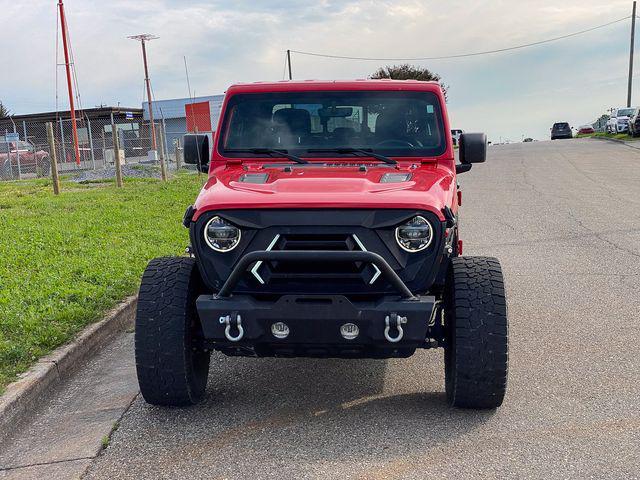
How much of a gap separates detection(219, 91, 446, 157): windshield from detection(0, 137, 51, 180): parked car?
855 inches

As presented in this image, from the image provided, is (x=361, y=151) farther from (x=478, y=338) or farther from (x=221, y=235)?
(x=478, y=338)

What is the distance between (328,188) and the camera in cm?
433

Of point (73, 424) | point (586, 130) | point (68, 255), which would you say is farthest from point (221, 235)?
point (586, 130)

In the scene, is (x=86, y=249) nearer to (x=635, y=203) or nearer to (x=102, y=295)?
(x=102, y=295)

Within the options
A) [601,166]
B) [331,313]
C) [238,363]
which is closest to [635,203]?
[601,166]

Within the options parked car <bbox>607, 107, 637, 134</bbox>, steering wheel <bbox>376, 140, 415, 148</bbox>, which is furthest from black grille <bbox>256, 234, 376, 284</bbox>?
parked car <bbox>607, 107, 637, 134</bbox>

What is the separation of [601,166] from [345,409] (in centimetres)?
2131

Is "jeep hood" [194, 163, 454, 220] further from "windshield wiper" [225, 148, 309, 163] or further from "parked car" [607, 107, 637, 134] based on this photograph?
"parked car" [607, 107, 637, 134]

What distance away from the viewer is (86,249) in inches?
360

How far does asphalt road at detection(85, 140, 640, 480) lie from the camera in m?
3.73

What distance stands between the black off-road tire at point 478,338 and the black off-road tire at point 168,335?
1477 millimetres

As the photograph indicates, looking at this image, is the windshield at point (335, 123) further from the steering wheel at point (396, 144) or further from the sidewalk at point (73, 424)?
the sidewalk at point (73, 424)

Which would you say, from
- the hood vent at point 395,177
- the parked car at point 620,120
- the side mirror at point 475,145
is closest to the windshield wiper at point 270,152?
the hood vent at point 395,177

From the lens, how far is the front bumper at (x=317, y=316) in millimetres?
3910
